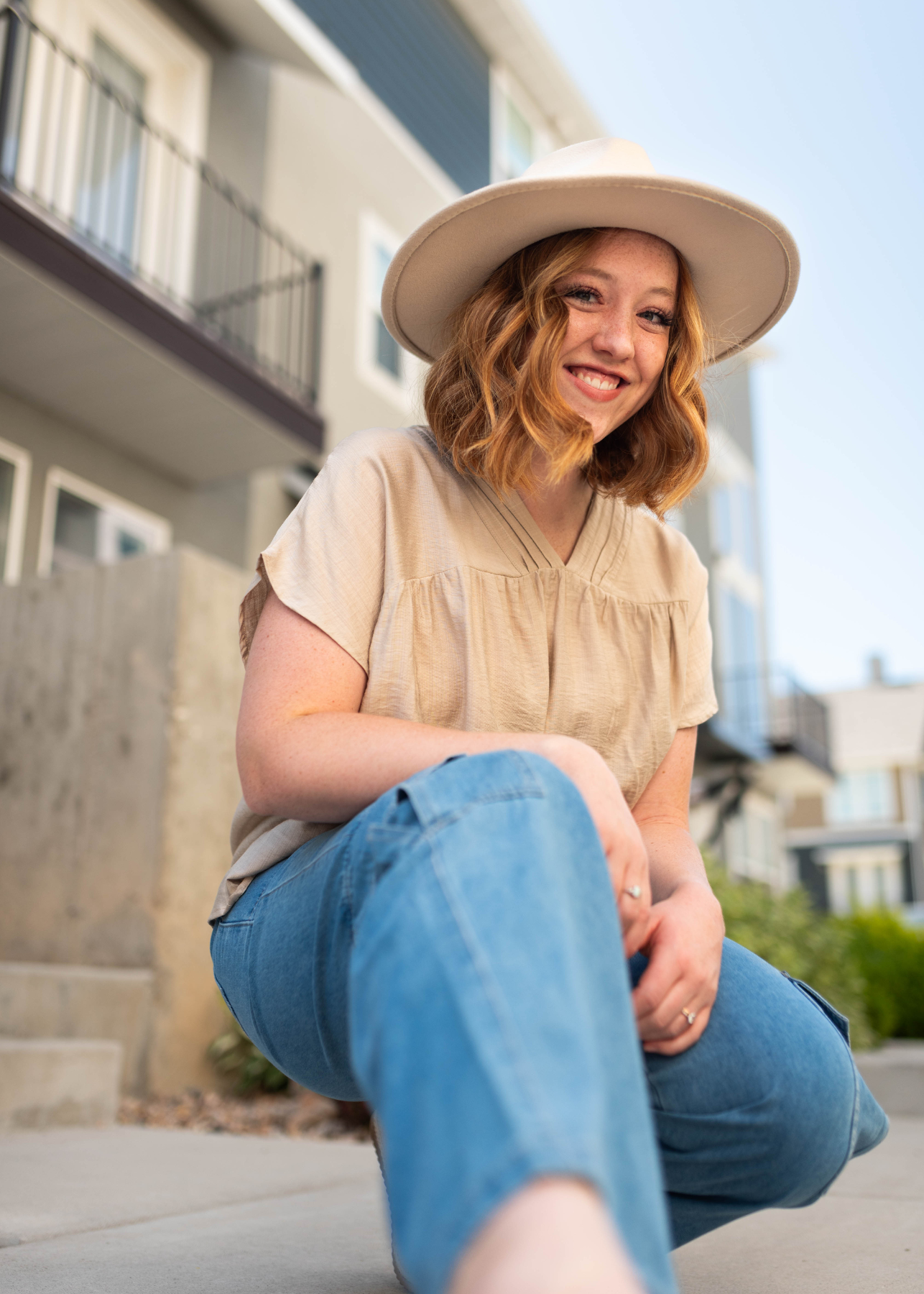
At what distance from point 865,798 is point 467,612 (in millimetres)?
32126

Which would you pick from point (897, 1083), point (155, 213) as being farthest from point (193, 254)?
point (897, 1083)

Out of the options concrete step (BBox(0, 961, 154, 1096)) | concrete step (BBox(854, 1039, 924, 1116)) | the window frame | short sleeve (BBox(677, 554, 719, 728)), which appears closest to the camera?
short sleeve (BBox(677, 554, 719, 728))

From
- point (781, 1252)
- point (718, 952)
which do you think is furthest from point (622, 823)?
point (781, 1252)

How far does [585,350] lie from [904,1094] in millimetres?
4487

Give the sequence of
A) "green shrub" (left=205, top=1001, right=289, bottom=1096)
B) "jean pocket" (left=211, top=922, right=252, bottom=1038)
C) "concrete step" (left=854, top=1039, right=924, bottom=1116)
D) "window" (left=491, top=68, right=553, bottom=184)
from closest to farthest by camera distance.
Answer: "jean pocket" (left=211, top=922, right=252, bottom=1038), "green shrub" (left=205, top=1001, right=289, bottom=1096), "concrete step" (left=854, top=1039, right=924, bottom=1116), "window" (left=491, top=68, right=553, bottom=184)

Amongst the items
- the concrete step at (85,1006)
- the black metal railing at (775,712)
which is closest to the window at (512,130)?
the black metal railing at (775,712)

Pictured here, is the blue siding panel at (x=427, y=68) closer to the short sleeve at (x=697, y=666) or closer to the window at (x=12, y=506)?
the window at (x=12, y=506)

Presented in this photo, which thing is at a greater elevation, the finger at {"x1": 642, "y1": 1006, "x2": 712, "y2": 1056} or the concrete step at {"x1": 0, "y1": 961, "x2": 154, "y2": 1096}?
the finger at {"x1": 642, "y1": 1006, "x2": 712, "y2": 1056}

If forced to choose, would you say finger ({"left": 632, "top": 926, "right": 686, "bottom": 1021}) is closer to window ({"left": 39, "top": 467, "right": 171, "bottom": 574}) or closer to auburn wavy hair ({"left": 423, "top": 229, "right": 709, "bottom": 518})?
auburn wavy hair ({"left": 423, "top": 229, "right": 709, "bottom": 518})

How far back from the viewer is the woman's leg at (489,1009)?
0.67 metres

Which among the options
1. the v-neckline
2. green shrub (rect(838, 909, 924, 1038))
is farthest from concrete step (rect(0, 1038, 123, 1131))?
green shrub (rect(838, 909, 924, 1038))

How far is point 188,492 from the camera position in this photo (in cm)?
780

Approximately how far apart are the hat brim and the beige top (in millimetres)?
245

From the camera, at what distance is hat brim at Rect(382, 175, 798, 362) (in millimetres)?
1510
